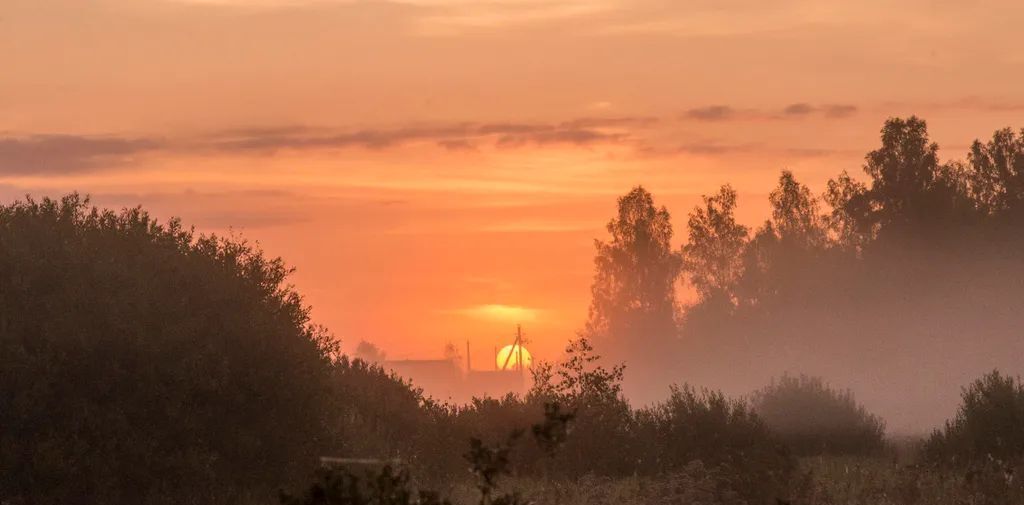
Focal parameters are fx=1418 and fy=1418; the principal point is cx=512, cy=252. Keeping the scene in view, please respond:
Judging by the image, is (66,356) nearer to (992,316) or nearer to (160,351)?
(160,351)

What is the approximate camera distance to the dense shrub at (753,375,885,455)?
38.2m

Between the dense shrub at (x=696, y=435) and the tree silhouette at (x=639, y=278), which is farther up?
the tree silhouette at (x=639, y=278)

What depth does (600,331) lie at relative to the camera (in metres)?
98.0

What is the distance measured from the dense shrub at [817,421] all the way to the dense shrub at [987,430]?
4.45 meters

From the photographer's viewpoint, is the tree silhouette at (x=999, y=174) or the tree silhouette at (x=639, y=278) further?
the tree silhouette at (x=639, y=278)

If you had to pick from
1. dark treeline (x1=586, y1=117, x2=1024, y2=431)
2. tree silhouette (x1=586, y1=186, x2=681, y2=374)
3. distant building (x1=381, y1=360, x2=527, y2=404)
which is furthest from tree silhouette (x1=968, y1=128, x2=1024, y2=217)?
distant building (x1=381, y1=360, x2=527, y2=404)

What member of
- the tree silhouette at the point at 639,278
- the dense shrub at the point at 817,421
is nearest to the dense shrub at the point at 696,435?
the dense shrub at the point at 817,421

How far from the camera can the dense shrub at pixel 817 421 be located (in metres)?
38.2

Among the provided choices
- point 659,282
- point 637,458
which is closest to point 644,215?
point 659,282

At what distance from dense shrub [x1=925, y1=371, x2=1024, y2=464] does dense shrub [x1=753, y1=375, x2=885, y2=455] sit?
4.45 meters

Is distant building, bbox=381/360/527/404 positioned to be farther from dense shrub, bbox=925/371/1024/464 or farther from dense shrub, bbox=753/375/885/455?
dense shrub, bbox=925/371/1024/464

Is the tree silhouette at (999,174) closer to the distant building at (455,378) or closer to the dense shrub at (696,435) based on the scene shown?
the dense shrub at (696,435)

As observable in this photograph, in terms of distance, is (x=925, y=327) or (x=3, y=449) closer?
(x=3, y=449)

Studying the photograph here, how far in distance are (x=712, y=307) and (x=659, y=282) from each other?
23.1 ft
